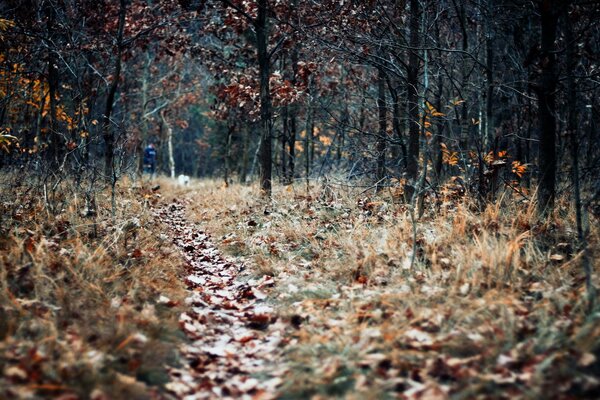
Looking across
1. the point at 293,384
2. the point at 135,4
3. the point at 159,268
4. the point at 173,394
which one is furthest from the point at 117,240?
the point at 135,4

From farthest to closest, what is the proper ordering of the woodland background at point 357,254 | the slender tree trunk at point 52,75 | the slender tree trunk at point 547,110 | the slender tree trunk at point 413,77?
the slender tree trunk at point 52,75 → the slender tree trunk at point 413,77 → the slender tree trunk at point 547,110 → the woodland background at point 357,254

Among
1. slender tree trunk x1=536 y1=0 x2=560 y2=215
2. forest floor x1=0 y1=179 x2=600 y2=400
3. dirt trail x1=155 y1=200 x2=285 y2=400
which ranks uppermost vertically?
slender tree trunk x1=536 y1=0 x2=560 y2=215

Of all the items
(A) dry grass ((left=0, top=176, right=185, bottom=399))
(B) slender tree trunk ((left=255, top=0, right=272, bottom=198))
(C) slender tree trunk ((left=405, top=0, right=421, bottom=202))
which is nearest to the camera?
(A) dry grass ((left=0, top=176, right=185, bottom=399))

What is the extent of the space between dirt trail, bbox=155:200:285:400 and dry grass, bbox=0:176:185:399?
0.19 metres

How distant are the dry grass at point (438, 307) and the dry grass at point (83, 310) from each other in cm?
113

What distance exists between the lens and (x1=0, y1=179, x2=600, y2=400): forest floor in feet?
9.55

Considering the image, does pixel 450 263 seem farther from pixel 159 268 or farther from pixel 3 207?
pixel 3 207

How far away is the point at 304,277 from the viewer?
5.24 metres

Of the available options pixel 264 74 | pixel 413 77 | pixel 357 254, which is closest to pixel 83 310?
pixel 357 254

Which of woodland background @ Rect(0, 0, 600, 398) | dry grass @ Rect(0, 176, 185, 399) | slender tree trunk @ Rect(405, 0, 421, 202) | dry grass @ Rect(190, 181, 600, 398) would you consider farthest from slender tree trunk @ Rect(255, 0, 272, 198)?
dry grass @ Rect(0, 176, 185, 399)

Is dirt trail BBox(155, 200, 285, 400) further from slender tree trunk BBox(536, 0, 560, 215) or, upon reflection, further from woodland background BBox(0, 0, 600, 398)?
slender tree trunk BBox(536, 0, 560, 215)

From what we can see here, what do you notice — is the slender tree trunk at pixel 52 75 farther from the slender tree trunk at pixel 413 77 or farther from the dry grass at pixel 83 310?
the slender tree trunk at pixel 413 77

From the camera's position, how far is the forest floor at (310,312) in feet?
9.55

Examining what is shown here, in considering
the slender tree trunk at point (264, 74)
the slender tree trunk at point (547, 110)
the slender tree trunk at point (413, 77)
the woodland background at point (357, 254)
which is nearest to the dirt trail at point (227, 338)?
the woodland background at point (357, 254)
